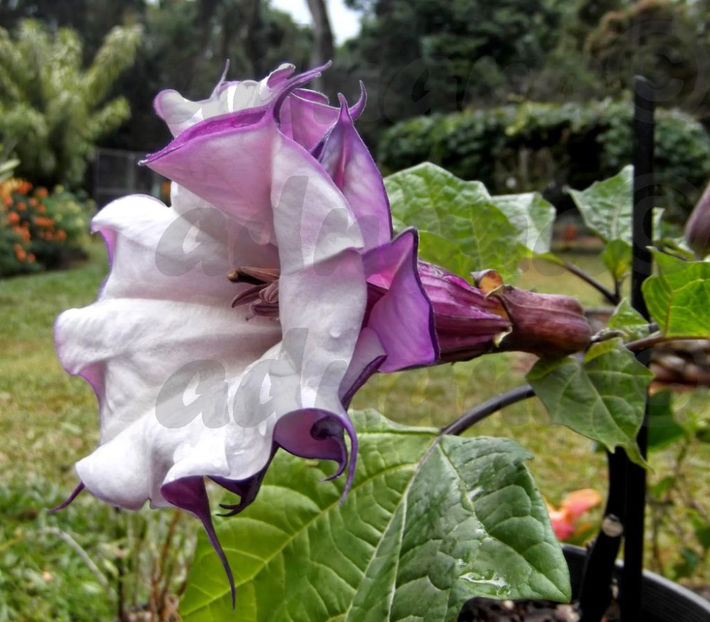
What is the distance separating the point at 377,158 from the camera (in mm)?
5926

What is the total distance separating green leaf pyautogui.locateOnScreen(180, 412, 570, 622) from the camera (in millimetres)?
260

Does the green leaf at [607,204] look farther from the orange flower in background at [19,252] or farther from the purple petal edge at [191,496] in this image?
the orange flower in background at [19,252]

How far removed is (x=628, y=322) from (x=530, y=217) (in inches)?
3.8

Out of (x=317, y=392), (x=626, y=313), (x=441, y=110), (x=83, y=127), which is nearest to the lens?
(x=317, y=392)

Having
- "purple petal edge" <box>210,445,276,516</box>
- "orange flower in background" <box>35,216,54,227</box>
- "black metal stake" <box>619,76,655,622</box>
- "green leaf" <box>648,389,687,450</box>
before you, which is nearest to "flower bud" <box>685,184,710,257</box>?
"black metal stake" <box>619,76,655,622</box>

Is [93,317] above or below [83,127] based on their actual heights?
above

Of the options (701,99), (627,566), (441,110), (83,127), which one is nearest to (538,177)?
(441,110)

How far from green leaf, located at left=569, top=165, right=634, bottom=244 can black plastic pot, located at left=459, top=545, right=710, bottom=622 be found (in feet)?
0.70

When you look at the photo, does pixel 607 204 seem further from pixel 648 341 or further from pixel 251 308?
pixel 251 308

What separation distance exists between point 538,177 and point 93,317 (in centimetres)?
402

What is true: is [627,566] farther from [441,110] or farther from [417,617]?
[441,110]

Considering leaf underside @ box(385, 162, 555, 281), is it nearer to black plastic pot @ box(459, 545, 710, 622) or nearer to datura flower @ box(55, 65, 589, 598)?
datura flower @ box(55, 65, 589, 598)

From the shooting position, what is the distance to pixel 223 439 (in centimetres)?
20

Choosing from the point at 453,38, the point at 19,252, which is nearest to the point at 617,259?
the point at 19,252
